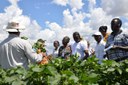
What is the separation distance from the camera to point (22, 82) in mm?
3555

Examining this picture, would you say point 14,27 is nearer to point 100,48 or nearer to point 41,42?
point 100,48

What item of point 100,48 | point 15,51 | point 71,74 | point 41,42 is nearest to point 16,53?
point 15,51

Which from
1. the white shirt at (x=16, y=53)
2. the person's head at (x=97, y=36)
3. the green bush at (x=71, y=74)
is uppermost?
the person's head at (x=97, y=36)

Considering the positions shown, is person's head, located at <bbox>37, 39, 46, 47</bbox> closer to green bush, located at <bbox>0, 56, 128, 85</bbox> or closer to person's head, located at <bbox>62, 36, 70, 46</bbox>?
person's head, located at <bbox>62, 36, 70, 46</bbox>

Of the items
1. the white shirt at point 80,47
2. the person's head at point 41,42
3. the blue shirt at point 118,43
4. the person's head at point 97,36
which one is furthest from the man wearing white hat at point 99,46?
the blue shirt at point 118,43

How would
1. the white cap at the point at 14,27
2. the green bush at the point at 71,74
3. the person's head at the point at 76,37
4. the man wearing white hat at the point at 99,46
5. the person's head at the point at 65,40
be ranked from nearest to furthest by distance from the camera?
the green bush at the point at 71,74
the white cap at the point at 14,27
the man wearing white hat at the point at 99,46
the person's head at the point at 76,37
the person's head at the point at 65,40

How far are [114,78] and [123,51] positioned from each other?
6.80 feet

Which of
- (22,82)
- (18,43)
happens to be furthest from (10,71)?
(18,43)

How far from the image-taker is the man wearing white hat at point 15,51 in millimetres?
5234

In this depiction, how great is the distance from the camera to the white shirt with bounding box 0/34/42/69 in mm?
5227

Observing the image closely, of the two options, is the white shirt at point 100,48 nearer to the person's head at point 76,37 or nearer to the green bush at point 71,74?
the person's head at point 76,37

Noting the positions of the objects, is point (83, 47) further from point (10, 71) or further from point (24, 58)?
point (10, 71)

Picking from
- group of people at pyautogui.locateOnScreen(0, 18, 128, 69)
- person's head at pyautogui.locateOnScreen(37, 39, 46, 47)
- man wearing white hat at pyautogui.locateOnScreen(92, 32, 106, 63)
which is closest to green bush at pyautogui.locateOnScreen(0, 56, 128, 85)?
group of people at pyautogui.locateOnScreen(0, 18, 128, 69)

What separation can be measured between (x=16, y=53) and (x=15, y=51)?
32 millimetres
